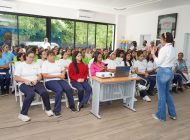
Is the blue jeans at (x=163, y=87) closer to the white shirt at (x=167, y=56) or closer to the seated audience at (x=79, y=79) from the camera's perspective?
the white shirt at (x=167, y=56)

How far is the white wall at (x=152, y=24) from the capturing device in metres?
6.89

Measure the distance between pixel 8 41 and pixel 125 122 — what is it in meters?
6.50

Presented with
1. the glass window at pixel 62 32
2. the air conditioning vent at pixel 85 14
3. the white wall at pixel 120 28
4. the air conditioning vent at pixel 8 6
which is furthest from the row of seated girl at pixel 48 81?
the white wall at pixel 120 28

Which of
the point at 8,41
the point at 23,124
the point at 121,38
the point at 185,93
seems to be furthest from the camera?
the point at 121,38

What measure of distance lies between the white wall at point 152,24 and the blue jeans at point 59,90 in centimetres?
543

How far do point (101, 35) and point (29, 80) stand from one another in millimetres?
6891

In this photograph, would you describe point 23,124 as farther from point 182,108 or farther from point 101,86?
point 182,108

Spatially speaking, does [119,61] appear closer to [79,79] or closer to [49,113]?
[79,79]

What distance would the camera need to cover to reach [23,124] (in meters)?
2.93

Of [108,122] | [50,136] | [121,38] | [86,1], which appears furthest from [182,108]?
[121,38]

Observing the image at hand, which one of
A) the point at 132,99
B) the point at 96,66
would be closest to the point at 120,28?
the point at 96,66

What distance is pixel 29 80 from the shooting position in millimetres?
3355

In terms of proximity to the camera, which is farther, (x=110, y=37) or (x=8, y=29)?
(x=110, y=37)

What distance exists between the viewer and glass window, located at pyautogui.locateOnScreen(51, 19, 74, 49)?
847 centimetres
